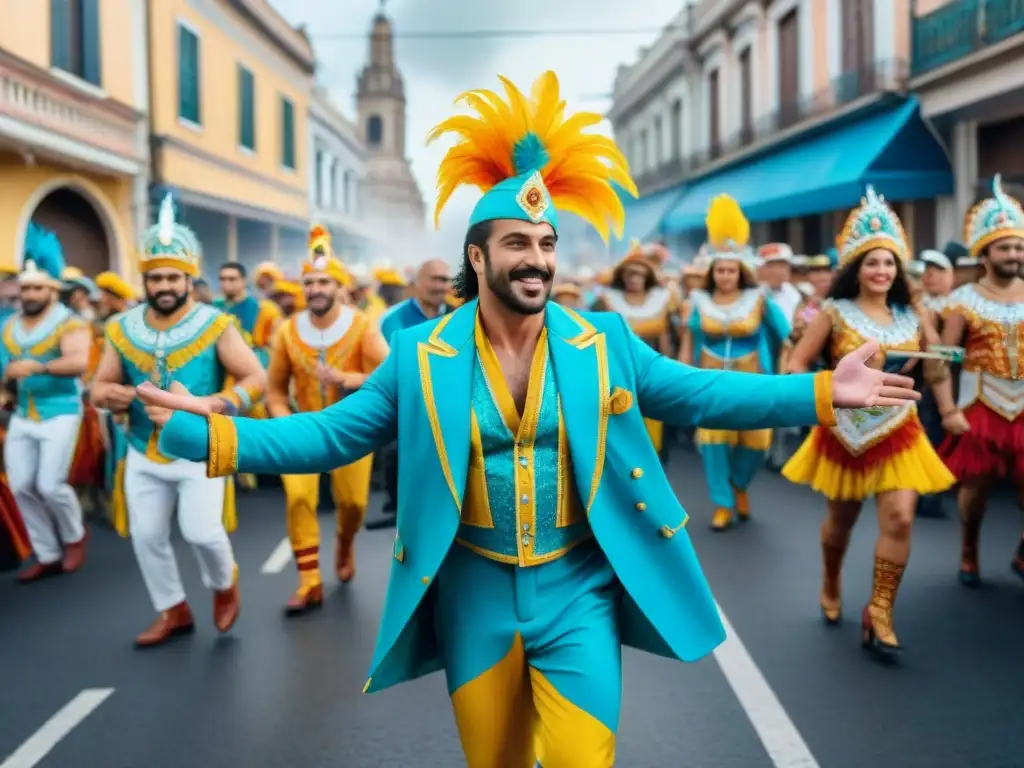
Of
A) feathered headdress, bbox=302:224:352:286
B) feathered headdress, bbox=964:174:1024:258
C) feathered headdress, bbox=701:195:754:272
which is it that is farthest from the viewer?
feathered headdress, bbox=701:195:754:272

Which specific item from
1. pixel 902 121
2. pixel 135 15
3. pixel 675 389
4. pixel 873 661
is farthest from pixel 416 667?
pixel 135 15

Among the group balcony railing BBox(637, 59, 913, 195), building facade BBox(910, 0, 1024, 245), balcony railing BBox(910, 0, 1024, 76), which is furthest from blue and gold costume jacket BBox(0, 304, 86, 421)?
balcony railing BBox(637, 59, 913, 195)

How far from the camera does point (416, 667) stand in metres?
3.34

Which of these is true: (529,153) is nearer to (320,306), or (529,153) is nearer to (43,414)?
(320,306)

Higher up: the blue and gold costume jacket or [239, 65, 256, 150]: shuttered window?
[239, 65, 256, 150]: shuttered window

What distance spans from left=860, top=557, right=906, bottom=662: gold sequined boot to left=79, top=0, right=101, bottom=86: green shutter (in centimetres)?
1628

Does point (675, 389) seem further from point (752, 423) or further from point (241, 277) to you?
point (241, 277)

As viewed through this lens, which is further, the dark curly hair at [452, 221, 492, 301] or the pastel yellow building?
the pastel yellow building

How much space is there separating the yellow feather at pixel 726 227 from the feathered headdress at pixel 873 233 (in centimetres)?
376

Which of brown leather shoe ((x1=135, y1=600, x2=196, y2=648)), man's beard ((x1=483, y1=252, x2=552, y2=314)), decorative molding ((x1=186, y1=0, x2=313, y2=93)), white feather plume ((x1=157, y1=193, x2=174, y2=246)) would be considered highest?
decorative molding ((x1=186, y1=0, x2=313, y2=93))

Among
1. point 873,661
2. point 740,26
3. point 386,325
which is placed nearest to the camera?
point 873,661

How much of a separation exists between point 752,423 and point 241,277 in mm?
9203

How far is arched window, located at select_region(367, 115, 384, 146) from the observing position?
9706 centimetres

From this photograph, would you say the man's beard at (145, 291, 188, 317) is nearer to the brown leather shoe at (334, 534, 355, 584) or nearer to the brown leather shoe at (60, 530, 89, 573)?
the brown leather shoe at (334, 534, 355, 584)
